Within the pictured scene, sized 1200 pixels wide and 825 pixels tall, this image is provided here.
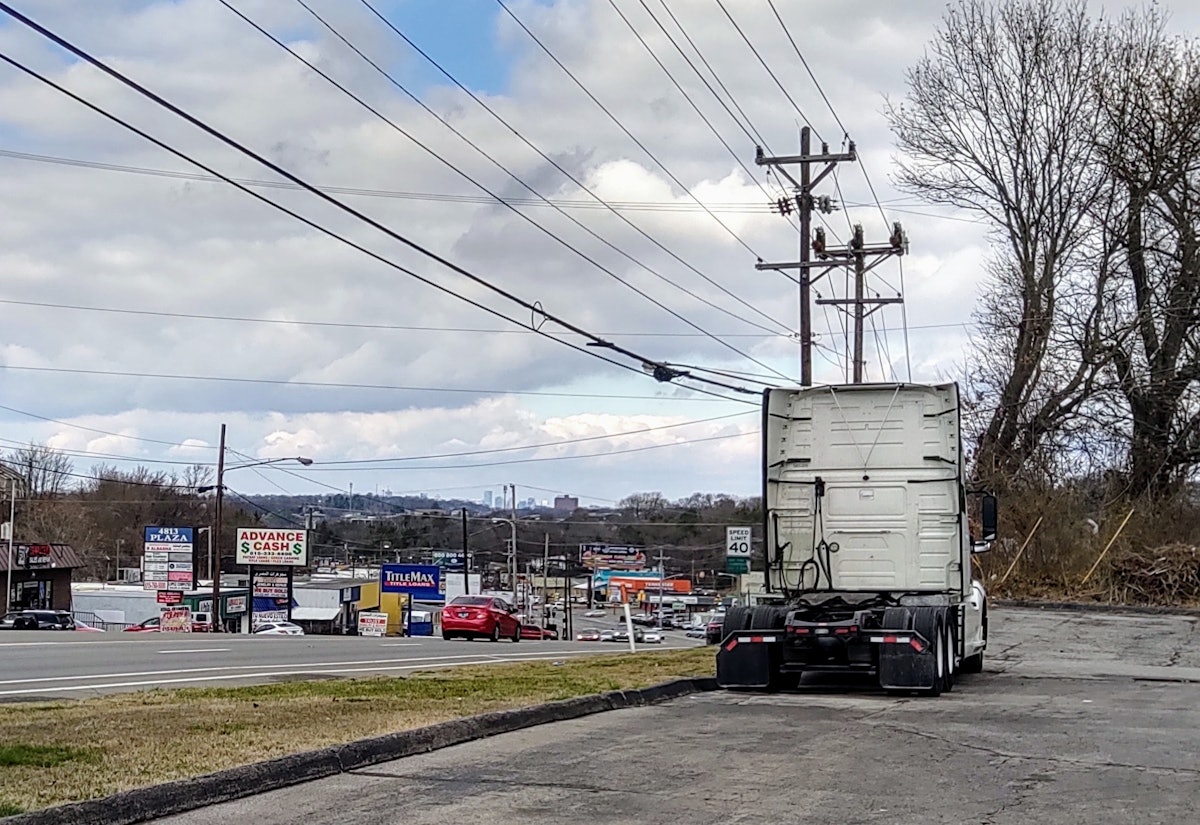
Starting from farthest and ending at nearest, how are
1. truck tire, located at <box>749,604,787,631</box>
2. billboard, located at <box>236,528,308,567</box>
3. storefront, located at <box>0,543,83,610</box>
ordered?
1. storefront, located at <box>0,543,83,610</box>
2. billboard, located at <box>236,528,308,567</box>
3. truck tire, located at <box>749,604,787,631</box>

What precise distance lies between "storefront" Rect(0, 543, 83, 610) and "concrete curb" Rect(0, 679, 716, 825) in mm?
54872

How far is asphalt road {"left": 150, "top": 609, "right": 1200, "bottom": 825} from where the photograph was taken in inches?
287

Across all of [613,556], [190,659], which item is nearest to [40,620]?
[190,659]

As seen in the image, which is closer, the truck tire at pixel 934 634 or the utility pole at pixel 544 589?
the truck tire at pixel 934 634

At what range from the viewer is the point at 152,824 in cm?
675

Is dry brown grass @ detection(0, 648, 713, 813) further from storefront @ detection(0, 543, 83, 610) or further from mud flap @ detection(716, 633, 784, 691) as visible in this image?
storefront @ detection(0, 543, 83, 610)

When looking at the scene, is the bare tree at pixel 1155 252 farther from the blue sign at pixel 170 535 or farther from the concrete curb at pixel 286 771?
the blue sign at pixel 170 535

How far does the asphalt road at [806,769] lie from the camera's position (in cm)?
730

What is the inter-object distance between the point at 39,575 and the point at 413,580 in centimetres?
1938

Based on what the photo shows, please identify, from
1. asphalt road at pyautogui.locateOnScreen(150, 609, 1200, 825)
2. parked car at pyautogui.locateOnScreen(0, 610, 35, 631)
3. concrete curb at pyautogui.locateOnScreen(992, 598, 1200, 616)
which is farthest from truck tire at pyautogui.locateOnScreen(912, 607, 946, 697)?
parked car at pyautogui.locateOnScreen(0, 610, 35, 631)

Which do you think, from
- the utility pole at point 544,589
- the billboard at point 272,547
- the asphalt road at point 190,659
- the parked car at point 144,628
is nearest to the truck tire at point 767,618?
the asphalt road at point 190,659

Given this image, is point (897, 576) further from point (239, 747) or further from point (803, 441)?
point (239, 747)

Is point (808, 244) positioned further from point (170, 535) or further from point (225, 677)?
point (170, 535)

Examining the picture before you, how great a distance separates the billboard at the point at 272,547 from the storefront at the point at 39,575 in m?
12.3
